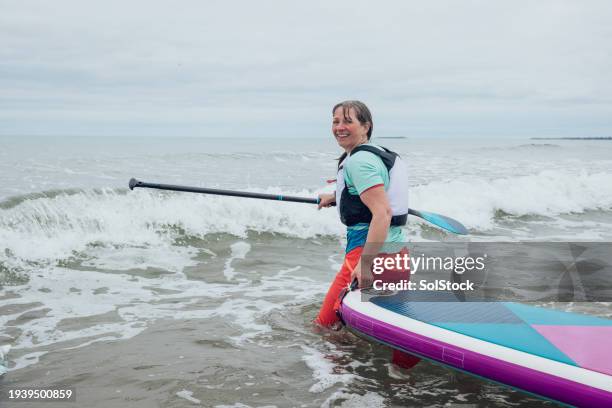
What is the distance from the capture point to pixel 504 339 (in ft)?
10.0

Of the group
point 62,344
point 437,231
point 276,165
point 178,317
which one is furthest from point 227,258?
point 276,165

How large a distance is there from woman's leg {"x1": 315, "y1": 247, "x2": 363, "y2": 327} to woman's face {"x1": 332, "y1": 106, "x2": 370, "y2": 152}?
0.69 metres

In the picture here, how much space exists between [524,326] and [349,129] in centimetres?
156

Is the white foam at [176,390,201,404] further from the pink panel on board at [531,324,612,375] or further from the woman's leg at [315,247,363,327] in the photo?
the pink panel on board at [531,324,612,375]

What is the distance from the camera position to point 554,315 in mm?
3498

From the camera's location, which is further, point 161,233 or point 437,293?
point 161,233

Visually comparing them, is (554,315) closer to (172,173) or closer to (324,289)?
(324,289)

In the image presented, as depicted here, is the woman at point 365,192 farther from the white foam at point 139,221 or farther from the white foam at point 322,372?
the white foam at point 139,221

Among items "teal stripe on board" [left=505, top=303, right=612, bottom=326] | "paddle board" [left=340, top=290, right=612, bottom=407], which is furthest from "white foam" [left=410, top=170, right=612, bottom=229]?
"paddle board" [left=340, top=290, right=612, bottom=407]

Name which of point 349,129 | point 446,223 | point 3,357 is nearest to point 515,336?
point 446,223

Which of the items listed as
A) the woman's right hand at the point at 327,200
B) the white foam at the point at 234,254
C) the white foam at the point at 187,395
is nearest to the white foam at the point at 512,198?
the white foam at the point at 234,254

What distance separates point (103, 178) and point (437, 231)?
32.8 ft

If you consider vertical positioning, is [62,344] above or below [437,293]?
below

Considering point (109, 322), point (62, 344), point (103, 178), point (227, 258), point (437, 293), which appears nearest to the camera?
point (437, 293)
